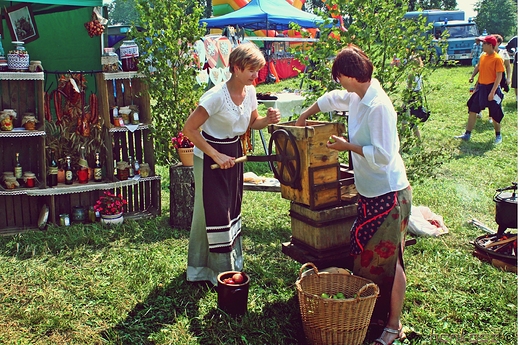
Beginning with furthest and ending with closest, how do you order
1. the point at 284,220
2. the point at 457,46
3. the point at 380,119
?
the point at 457,46, the point at 284,220, the point at 380,119

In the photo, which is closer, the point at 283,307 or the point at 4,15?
the point at 283,307

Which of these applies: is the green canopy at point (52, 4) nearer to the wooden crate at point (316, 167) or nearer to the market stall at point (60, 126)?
the market stall at point (60, 126)

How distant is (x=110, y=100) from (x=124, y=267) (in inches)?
84.4

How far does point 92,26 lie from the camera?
20.3 ft

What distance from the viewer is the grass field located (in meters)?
3.82

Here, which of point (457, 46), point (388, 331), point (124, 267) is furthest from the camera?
point (457, 46)

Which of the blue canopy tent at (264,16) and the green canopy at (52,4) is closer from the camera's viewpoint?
Answer: the green canopy at (52,4)

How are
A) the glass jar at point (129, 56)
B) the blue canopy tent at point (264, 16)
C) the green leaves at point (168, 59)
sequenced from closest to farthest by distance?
the green leaves at point (168, 59) → the glass jar at point (129, 56) → the blue canopy tent at point (264, 16)

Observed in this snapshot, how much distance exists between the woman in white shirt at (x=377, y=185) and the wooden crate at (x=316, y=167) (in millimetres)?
373

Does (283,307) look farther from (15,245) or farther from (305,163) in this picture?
(15,245)

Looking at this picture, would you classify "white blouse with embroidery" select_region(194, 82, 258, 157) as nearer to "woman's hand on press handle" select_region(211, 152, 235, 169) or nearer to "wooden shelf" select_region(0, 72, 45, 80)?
"woman's hand on press handle" select_region(211, 152, 235, 169)

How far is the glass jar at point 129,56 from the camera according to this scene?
612 cm

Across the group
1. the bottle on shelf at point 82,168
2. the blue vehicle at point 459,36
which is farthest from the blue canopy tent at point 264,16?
the bottle on shelf at point 82,168

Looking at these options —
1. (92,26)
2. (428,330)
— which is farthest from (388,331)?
(92,26)
